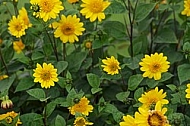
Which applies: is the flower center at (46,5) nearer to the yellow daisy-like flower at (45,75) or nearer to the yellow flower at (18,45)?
the yellow daisy-like flower at (45,75)

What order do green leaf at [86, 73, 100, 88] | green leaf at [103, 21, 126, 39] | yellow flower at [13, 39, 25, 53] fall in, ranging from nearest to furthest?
green leaf at [86, 73, 100, 88] → green leaf at [103, 21, 126, 39] → yellow flower at [13, 39, 25, 53]

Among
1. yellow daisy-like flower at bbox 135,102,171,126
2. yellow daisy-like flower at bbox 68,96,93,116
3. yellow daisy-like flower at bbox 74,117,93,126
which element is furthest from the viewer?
yellow daisy-like flower at bbox 68,96,93,116

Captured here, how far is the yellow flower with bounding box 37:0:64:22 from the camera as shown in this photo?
148cm

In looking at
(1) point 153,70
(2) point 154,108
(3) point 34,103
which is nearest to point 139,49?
(1) point 153,70

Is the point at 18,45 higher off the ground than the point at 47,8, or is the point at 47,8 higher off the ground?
the point at 47,8

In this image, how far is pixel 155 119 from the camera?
106 cm

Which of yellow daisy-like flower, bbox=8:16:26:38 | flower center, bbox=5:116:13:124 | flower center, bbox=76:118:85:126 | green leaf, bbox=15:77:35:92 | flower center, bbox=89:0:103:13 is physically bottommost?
green leaf, bbox=15:77:35:92

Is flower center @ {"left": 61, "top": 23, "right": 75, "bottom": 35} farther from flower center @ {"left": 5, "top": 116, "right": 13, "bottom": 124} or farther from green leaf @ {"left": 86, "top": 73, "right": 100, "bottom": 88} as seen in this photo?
flower center @ {"left": 5, "top": 116, "right": 13, "bottom": 124}

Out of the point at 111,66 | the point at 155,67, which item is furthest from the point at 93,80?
the point at 155,67

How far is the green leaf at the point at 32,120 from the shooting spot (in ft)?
4.59

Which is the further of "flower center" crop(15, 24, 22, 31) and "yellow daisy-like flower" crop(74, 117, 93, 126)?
"flower center" crop(15, 24, 22, 31)

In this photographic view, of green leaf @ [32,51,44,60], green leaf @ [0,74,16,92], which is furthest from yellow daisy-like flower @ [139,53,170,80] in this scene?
green leaf @ [0,74,16,92]

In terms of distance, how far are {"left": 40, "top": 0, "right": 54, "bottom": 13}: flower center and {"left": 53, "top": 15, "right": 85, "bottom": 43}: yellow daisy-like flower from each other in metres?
0.10

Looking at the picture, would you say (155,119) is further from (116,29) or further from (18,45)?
(18,45)
